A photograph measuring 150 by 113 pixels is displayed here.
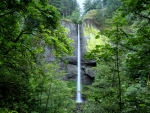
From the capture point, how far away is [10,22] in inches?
184

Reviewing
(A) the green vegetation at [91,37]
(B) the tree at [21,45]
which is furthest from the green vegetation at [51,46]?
(A) the green vegetation at [91,37]

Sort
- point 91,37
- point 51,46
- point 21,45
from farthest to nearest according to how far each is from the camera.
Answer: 1. point 91,37
2. point 51,46
3. point 21,45

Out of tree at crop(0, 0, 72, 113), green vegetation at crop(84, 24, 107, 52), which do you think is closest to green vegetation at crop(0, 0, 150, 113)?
tree at crop(0, 0, 72, 113)

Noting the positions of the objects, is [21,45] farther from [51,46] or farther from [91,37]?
[91,37]

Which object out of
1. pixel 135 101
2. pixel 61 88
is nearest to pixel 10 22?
pixel 135 101

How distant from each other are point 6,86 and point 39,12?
1.97 metres

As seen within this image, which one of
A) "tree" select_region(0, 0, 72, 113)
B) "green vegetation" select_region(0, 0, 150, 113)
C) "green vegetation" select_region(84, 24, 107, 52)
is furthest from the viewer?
"green vegetation" select_region(84, 24, 107, 52)

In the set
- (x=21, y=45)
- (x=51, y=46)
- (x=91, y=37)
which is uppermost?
(x=91, y=37)

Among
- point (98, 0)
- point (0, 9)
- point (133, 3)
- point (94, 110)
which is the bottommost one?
point (94, 110)

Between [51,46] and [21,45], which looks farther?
[51,46]

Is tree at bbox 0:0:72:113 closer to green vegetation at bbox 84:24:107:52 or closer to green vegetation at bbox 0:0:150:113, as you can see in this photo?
green vegetation at bbox 0:0:150:113

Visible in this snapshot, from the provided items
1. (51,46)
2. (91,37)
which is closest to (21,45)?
(51,46)

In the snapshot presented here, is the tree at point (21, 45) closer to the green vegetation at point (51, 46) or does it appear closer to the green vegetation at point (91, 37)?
the green vegetation at point (51, 46)

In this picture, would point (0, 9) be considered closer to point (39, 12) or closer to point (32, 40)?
point (39, 12)
